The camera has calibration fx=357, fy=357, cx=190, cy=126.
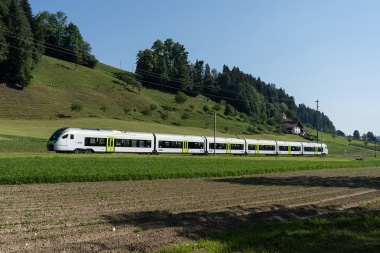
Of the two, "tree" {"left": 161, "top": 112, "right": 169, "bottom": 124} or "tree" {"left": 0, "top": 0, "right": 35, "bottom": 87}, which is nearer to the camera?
"tree" {"left": 0, "top": 0, "right": 35, "bottom": 87}

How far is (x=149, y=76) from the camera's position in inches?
5704

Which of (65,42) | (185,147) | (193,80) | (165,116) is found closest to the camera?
(185,147)

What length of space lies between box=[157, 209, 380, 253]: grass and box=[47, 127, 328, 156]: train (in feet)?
103

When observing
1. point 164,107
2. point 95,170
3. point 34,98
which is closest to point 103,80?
point 164,107

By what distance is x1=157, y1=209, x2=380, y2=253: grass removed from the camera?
841 cm

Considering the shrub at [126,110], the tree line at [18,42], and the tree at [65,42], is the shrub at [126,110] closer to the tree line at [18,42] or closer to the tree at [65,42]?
the tree line at [18,42]

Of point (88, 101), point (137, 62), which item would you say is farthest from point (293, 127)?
point (88, 101)

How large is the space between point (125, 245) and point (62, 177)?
1325 cm

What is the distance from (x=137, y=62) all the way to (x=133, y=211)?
14296 centimetres

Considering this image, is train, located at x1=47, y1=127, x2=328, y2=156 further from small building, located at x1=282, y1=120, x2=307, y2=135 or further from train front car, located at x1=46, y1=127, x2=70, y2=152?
small building, located at x1=282, y1=120, x2=307, y2=135

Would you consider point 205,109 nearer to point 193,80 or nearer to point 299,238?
point 193,80

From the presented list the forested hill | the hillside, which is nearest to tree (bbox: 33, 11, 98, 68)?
the forested hill

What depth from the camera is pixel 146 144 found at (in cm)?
4700

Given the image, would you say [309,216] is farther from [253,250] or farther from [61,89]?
[61,89]
